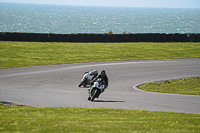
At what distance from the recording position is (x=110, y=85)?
749 inches

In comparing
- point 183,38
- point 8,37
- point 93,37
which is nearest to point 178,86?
point 93,37

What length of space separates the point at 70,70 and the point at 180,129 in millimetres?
14661

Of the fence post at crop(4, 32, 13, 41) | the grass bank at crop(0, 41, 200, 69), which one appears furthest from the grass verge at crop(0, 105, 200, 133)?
the fence post at crop(4, 32, 13, 41)

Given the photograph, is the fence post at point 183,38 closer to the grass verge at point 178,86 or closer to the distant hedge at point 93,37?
the distant hedge at point 93,37

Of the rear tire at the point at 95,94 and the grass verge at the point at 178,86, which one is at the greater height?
the rear tire at the point at 95,94

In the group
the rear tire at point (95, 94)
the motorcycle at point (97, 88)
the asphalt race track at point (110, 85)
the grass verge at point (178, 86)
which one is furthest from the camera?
the grass verge at point (178, 86)

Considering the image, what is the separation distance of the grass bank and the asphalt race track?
8.99 feet

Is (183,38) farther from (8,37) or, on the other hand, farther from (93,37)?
(8,37)

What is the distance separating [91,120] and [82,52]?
2301 cm

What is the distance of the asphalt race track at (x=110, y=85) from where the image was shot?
46.2ft

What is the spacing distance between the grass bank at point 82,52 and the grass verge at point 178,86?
32.2ft

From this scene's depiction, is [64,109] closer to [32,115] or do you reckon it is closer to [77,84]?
[32,115]

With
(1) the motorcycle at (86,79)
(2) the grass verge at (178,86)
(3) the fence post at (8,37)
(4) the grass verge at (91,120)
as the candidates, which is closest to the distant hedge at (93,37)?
(3) the fence post at (8,37)

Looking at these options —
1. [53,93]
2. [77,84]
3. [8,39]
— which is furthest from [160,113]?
[8,39]
